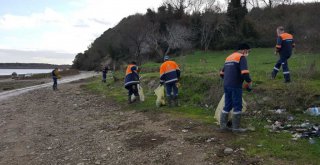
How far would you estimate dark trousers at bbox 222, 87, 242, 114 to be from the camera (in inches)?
364

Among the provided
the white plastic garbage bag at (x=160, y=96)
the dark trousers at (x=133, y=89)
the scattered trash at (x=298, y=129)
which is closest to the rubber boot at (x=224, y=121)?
the scattered trash at (x=298, y=129)

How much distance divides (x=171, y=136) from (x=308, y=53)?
464 inches

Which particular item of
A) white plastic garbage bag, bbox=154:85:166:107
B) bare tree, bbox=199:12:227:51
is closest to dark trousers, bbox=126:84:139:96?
white plastic garbage bag, bbox=154:85:166:107

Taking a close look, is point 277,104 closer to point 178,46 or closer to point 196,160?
point 196,160

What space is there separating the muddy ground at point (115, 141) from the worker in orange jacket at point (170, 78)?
112 cm

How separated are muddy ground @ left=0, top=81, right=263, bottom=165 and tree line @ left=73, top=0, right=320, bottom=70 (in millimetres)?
24694

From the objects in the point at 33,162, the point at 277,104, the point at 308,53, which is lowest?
the point at 33,162

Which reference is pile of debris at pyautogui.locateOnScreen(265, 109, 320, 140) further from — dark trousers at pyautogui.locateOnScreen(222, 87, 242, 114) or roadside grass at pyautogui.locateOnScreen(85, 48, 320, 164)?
dark trousers at pyautogui.locateOnScreen(222, 87, 242, 114)

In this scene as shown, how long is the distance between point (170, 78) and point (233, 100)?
15.7 feet

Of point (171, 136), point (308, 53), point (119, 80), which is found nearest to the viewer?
point (171, 136)

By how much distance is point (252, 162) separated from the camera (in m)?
7.27

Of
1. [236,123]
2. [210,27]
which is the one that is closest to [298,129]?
[236,123]

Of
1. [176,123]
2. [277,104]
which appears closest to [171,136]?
[176,123]

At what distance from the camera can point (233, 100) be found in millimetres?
9297
